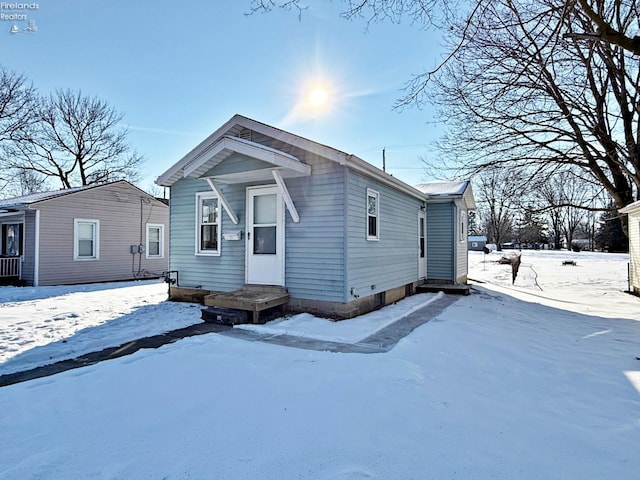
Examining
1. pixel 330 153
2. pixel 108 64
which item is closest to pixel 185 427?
pixel 330 153

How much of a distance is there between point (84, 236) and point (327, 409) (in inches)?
547

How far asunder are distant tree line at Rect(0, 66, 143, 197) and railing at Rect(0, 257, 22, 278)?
498 inches

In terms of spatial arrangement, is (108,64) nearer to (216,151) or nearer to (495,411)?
(216,151)

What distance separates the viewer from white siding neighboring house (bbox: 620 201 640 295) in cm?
1083

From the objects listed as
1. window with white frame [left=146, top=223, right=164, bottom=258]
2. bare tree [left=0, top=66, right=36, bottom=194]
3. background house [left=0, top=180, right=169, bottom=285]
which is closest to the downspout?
background house [left=0, top=180, right=169, bottom=285]

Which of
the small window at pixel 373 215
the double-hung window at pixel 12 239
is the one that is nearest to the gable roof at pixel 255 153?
the small window at pixel 373 215

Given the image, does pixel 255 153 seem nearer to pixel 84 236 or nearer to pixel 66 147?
pixel 84 236

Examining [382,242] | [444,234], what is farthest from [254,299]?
[444,234]

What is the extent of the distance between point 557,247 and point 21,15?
2333 inches

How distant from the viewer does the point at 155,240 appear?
15.4m

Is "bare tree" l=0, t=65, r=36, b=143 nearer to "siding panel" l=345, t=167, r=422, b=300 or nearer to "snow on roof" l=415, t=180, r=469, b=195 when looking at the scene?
"snow on roof" l=415, t=180, r=469, b=195

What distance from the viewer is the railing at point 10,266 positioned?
12633 millimetres

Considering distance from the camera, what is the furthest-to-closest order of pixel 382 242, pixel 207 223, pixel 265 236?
pixel 207 223
pixel 382 242
pixel 265 236

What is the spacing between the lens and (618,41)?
145 inches
